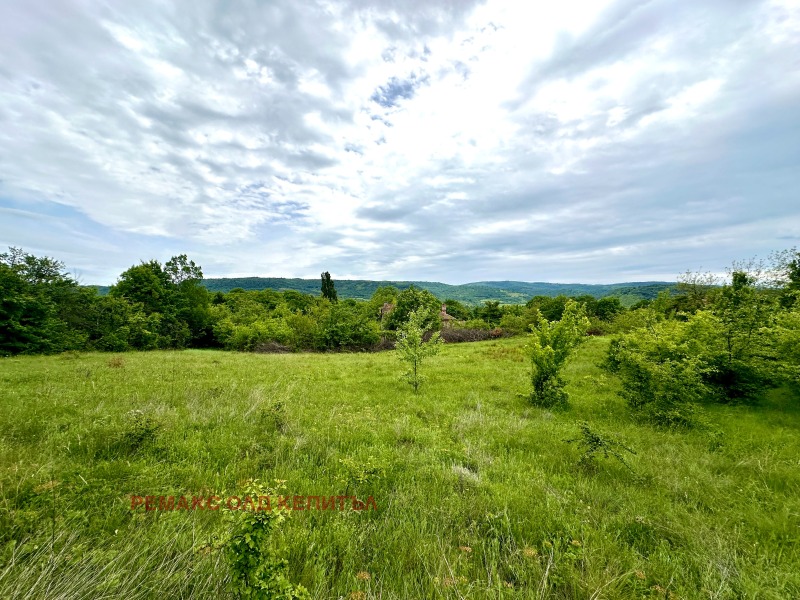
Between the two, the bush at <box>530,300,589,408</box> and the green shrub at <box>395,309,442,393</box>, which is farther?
the green shrub at <box>395,309,442,393</box>

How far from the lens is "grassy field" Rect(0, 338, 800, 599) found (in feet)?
9.68

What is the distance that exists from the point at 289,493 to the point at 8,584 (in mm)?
2606

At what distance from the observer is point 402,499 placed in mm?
4395

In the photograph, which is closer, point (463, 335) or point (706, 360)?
point (706, 360)

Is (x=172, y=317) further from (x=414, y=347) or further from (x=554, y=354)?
(x=554, y=354)

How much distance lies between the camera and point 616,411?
10.1 metres

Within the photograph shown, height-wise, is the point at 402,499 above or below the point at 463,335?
above

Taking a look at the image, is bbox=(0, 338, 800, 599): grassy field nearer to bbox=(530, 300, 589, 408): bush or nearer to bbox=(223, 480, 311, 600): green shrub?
bbox=(223, 480, 311, 600): green shrub

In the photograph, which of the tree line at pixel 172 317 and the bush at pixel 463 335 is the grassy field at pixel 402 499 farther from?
the bush at pixel 463 335

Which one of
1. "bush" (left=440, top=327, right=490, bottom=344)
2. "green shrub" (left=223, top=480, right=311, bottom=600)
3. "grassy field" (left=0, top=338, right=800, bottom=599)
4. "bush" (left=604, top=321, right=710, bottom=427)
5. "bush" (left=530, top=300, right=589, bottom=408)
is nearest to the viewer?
Answer: "green shrub" (left=223, top=480, right=311, bottom=600)

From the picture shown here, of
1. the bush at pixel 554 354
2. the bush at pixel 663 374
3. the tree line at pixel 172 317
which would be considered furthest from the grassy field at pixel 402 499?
the tree line at pixel 172 317

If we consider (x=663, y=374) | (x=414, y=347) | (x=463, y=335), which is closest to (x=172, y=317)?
(x=463, y=335)

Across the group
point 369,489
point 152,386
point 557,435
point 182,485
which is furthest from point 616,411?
point 152,386

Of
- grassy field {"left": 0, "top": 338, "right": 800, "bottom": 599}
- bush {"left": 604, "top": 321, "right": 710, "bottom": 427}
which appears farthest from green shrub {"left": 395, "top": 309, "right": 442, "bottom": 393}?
bush {"left": 604, "top": 321, "right": 710, "bottom": 427}
